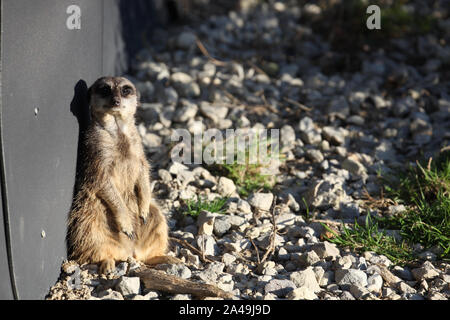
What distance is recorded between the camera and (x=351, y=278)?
3096 mm

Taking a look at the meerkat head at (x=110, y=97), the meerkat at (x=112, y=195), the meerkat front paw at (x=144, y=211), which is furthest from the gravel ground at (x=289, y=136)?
the meerkat head at (x=110, y=97)

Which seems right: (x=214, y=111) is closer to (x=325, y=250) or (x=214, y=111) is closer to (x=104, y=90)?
(x=104, y=90)

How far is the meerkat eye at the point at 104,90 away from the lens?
10.7 ft

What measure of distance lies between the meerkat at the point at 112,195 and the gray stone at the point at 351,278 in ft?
3.10

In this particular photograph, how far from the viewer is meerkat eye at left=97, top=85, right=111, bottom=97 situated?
325cm

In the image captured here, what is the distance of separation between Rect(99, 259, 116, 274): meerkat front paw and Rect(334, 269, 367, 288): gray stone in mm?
1206

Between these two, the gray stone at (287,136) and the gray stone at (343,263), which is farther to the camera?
the gray stone at (287,136)

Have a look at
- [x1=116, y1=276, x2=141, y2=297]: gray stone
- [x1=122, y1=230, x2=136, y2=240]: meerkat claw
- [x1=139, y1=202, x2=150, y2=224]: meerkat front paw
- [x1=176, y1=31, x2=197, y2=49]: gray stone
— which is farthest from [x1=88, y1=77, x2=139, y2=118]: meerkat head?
[x1=176, y1=31, x2=197, y2=49]: gray stone

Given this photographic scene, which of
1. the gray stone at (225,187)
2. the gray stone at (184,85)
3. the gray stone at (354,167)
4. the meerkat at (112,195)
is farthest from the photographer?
the gray stone at (184,85)

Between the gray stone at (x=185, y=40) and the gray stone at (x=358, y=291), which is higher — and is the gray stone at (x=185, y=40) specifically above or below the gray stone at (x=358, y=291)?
above

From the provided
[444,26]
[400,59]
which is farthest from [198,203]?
[444,26]

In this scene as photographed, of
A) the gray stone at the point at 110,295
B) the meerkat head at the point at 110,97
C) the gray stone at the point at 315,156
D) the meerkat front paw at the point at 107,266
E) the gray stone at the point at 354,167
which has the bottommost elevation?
the gray stone at the point at 110,295

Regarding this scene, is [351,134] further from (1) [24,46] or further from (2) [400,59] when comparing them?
(1) [24,46]

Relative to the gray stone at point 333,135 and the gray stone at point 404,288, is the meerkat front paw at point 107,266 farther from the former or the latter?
the gray stone at point 333,135
